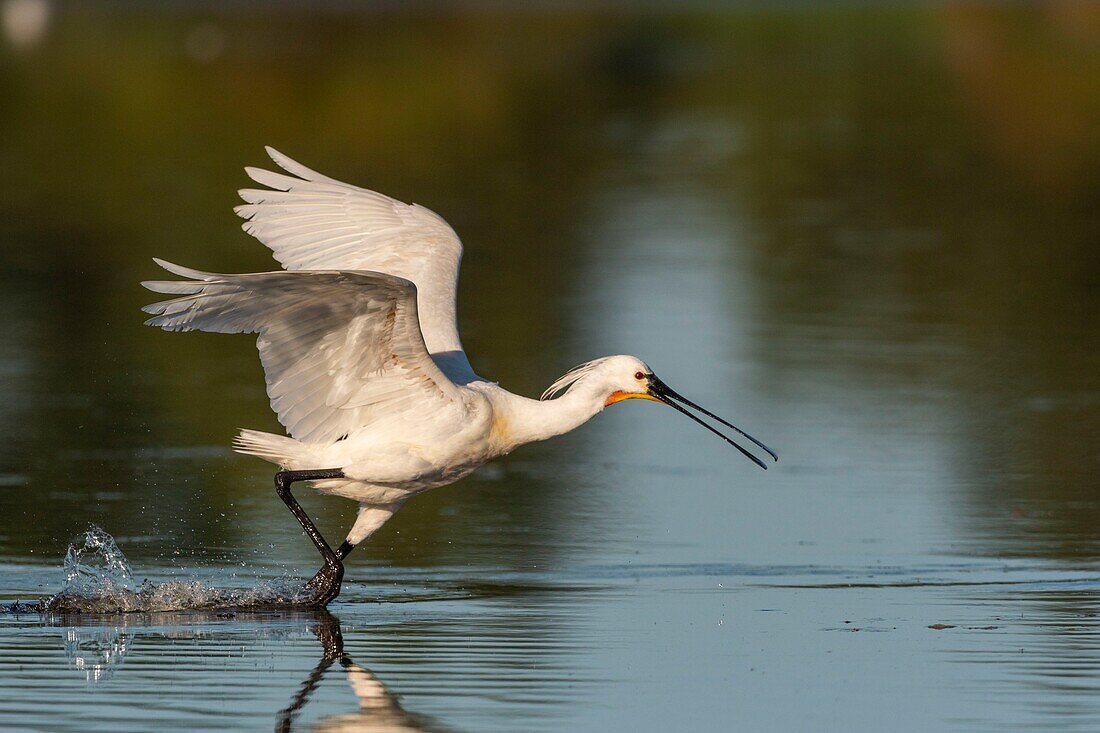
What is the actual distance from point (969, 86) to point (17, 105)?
20105 millimetres

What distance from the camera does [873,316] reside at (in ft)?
73.7

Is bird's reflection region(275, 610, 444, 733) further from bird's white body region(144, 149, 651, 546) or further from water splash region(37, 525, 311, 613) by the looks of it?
bird's white body region(144, 149, 651, 546)

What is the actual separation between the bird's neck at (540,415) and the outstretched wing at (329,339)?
0.95ft

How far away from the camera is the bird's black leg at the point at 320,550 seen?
38.8 feet

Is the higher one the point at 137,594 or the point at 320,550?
the point at 320,550

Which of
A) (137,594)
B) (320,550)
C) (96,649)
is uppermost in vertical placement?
(96,649)

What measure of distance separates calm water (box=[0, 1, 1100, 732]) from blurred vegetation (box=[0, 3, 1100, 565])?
0.09 meters

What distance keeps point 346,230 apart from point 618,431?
13.1 ft

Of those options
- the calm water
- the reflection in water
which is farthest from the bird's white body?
the reflection in water

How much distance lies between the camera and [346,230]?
46.1 ft

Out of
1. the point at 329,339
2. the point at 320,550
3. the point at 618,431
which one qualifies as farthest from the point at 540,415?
the point at 618,431

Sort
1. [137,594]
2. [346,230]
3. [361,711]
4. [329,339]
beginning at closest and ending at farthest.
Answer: [361,711] → [137,594] → [329,339] → [346,230]

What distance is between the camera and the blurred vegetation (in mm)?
15477

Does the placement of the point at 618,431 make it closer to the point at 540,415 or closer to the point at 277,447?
the point at 540,415
